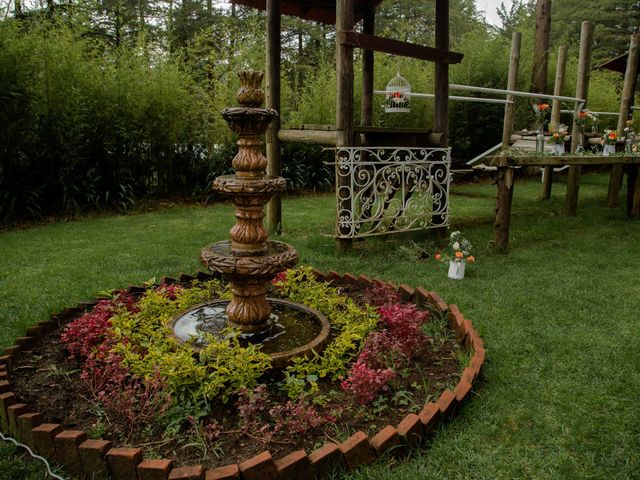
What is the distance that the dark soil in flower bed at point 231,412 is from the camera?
204cm

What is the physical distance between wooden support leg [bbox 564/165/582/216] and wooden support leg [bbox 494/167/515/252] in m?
2.65

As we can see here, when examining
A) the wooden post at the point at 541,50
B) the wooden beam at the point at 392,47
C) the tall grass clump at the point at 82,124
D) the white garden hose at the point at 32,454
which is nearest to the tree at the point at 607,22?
the wooden post at the point at 541,50

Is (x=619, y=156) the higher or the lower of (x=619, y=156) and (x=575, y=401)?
the higher

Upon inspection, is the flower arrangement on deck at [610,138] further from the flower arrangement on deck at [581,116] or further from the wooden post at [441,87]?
the wooden post at [441,87]

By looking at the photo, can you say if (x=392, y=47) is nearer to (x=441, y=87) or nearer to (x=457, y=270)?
(x=441, y=87)

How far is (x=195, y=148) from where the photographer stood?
8.96m

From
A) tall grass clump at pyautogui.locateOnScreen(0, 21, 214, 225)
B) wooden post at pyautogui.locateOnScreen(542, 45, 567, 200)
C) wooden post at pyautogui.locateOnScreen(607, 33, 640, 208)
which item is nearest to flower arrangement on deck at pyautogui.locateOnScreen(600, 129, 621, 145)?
wooden post at pyautogui.locateOnScreen(607, 33, 640, 208)

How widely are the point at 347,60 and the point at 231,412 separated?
149 inches

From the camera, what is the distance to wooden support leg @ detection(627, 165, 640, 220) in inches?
281

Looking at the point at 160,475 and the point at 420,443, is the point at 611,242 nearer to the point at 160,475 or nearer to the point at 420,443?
the point at 420,443

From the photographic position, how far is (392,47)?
515cm

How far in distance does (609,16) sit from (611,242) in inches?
834

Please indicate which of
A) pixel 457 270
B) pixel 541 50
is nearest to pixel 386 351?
pixel 457 270

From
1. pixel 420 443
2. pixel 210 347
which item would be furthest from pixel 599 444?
pixel 210 347
